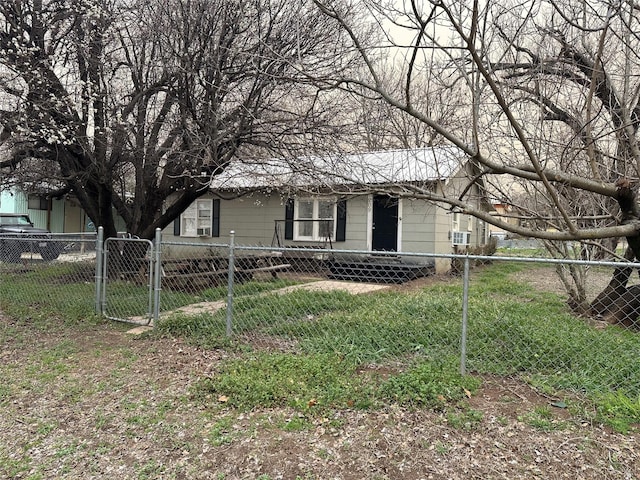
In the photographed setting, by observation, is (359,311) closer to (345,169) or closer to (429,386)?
(345,169)

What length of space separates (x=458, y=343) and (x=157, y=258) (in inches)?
144

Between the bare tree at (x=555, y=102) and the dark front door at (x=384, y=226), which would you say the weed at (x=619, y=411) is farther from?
the dark front door at (x=384, y=226)

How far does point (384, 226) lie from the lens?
11.9 m

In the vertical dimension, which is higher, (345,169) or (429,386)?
(345,169)

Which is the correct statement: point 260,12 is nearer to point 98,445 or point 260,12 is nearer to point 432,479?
point 98,445

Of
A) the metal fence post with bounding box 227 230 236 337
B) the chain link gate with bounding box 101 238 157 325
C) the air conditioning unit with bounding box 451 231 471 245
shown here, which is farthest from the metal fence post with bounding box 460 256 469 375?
the air conditioning unit with bounding box 451 231 471 245

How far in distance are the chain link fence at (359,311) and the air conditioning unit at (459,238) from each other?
3.16 m

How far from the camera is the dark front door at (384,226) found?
1177 centimetres

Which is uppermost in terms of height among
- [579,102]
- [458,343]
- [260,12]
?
[260,12]

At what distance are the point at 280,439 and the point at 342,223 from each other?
9652 millimetres

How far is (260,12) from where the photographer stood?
718 centimetres

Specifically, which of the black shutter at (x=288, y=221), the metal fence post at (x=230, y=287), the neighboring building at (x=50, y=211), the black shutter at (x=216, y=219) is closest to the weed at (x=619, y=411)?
the metal fence post at (x=230, y=287)

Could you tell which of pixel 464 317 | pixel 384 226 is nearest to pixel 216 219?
pixel 384 226

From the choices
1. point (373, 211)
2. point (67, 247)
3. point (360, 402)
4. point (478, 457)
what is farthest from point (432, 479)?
point (373, 211)
